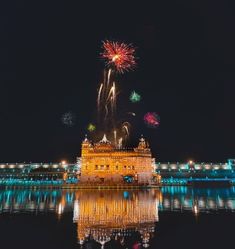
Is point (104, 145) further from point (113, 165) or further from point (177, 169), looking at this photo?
point (177, 169)

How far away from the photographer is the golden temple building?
68000 mm

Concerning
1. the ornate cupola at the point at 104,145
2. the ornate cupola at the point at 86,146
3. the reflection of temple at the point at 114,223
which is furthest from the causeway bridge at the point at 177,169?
the reflection of temple at the point at 114,223

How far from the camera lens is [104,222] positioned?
22.6 meters

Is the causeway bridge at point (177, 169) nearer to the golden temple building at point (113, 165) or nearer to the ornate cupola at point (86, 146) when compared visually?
the ornate cupola at point (86, 146)

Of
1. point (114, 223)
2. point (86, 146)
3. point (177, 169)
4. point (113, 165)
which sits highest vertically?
point (177, 169)

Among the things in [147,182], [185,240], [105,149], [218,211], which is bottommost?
[185,240]

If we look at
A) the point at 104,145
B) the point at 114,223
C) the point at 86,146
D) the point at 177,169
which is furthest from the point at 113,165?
the point at 177,169

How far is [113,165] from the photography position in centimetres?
6888

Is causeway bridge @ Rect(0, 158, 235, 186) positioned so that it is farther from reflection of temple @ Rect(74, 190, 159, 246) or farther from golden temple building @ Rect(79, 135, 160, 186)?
reflection of temple @ Rect(74, 190, 159, 246)

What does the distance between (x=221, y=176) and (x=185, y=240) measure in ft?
322

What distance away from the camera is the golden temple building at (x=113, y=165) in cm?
6800

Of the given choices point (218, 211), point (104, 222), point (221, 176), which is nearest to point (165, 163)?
point (221, 176)

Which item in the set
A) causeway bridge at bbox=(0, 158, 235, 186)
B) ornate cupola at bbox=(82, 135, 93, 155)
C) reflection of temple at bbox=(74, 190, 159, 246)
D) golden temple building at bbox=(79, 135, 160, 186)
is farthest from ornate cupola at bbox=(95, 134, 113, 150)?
reflection of temple at bbox=(74, 190, 159, 246)

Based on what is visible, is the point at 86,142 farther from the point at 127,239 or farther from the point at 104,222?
the point at 127,239
